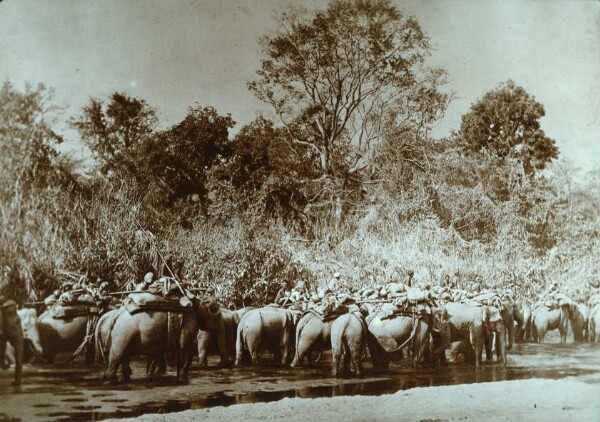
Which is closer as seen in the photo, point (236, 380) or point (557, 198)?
→ point (236, 380)

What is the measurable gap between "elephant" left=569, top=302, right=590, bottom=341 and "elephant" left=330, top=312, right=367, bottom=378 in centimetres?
242

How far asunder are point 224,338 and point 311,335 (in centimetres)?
89

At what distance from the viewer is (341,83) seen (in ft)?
20.6

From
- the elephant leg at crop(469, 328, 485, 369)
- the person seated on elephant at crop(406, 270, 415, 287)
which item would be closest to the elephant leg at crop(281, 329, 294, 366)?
the person seated on elephant at crop(406, 270, 415, 287)

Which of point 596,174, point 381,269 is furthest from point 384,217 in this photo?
point 596,174

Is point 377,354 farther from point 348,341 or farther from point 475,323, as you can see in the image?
point 475,323

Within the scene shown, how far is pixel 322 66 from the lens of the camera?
6.26 meters

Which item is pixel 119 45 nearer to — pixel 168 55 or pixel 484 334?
pixel 168 55

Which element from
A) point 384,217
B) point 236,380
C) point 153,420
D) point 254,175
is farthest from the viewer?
point 384,217

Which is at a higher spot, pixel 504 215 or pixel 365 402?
pixel 504 215

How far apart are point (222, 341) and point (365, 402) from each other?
4.66 feet

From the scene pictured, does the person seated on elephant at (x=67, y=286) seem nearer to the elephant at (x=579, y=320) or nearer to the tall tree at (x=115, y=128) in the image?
the tall tree at (x=115, y=128)

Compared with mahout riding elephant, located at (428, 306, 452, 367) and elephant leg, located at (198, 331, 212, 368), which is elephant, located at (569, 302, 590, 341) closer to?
mahout riding elephant, located at (428, 306, 452, 367)

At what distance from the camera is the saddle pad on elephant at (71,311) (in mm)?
5160
